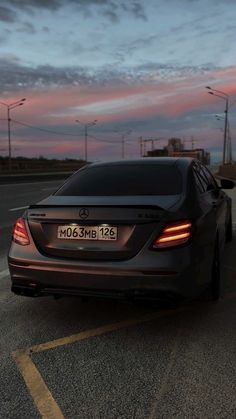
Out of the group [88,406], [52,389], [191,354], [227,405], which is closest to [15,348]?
[52,389]

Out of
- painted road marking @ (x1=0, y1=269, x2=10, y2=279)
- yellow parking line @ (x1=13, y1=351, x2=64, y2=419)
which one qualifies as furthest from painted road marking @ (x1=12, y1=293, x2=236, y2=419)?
painted road marking @ (x1=0, y1=269, x2=10, y2=279)

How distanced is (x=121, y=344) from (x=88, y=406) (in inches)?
41.7

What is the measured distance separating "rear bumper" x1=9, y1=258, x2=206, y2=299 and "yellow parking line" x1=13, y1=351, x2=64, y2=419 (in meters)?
0.67

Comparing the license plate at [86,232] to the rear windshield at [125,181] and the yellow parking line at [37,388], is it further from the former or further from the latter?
A: the yellow parking line at [37,388]

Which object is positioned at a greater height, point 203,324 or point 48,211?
point 48,211

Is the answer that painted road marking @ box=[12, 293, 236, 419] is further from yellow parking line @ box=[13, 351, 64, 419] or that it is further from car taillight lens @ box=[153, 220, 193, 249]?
car taillight lens @ box=[153, 220, 193, 249]

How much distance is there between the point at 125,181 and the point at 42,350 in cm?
207

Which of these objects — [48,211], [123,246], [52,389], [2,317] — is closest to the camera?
[52,389]

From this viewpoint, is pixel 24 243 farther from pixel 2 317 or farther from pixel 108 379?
pixel 108 379

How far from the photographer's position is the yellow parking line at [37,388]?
3.27 meters

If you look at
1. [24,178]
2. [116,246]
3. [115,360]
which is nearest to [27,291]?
[116,246]

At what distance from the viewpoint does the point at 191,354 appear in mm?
4125

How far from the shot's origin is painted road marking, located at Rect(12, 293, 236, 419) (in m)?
3.33

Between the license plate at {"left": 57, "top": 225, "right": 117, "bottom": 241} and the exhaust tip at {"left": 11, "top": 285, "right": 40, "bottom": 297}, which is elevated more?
the license plate at {"left": 57, "top": 225, "right": 117, "bottom": 241}
